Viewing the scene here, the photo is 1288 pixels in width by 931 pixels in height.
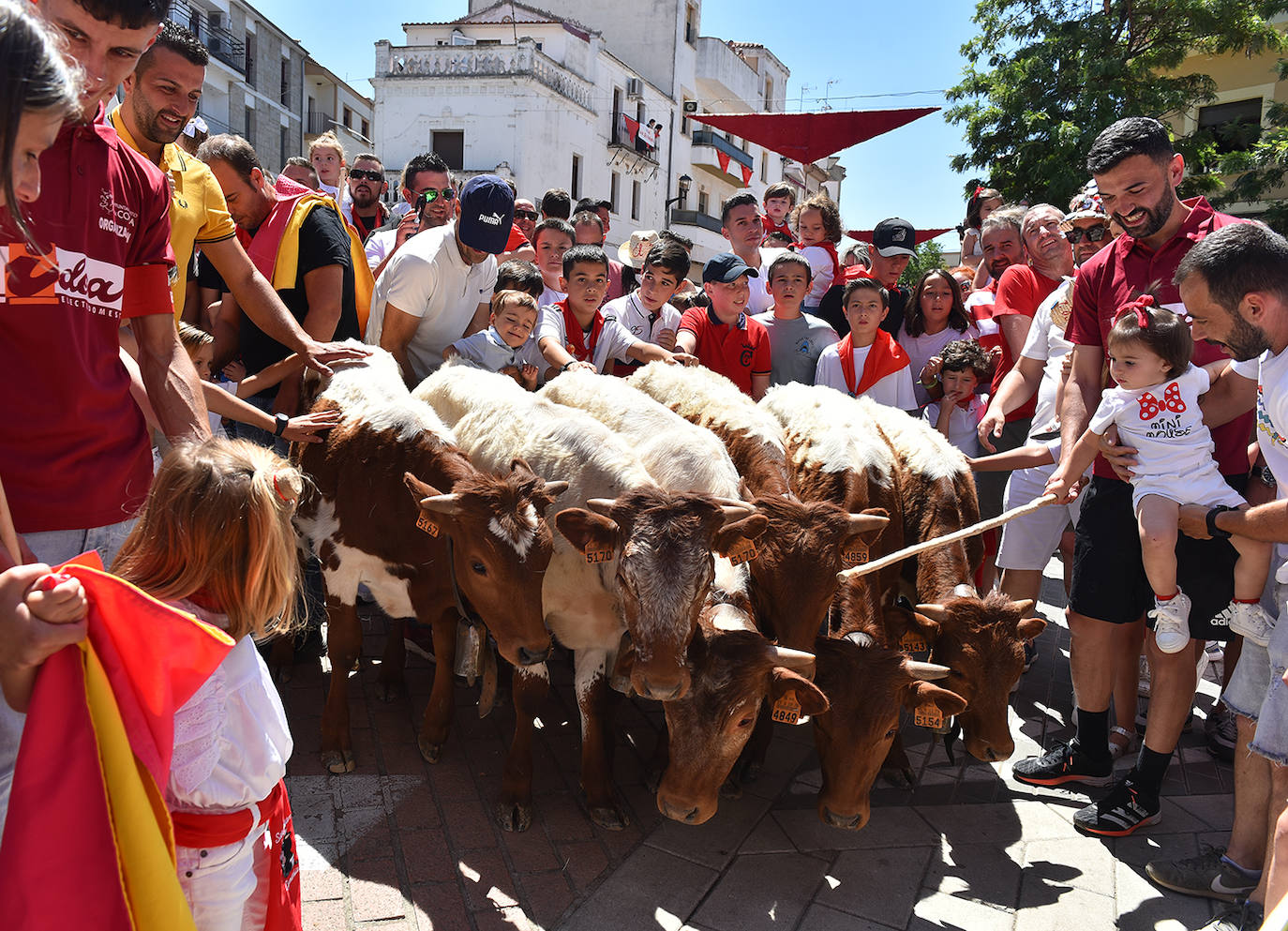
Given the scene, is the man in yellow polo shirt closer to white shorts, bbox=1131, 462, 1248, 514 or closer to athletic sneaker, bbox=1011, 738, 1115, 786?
white shorts, bbox=1131, 462, 1248, 514

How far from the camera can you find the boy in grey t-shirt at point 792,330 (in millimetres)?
6891

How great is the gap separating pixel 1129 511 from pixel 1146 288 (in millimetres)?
1139

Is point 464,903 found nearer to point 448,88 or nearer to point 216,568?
point 216,568

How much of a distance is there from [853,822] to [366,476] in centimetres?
295

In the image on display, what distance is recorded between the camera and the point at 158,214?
2.90 metres

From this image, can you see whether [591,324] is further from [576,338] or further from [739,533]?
[739,533]

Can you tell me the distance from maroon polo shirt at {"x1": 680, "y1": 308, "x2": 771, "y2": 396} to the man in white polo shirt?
5.82 feet

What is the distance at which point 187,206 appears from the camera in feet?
12.8

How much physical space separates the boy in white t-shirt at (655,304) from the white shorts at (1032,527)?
112 inches

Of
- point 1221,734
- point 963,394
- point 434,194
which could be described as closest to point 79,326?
point 963,394

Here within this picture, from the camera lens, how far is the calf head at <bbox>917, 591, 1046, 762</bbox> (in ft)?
14.0

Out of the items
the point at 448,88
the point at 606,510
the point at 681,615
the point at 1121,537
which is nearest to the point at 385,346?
the point at 606,510

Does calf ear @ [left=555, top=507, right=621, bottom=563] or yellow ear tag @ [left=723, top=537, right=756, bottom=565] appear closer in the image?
calf ear @ [left=555, top=507, right=621, bottom=563]

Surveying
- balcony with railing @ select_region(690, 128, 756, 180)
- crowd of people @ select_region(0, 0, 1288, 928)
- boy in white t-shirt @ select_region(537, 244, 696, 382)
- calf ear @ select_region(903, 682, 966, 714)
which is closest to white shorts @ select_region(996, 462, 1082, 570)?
crowd of people @ select_region(0, 0, 1288, 928)
